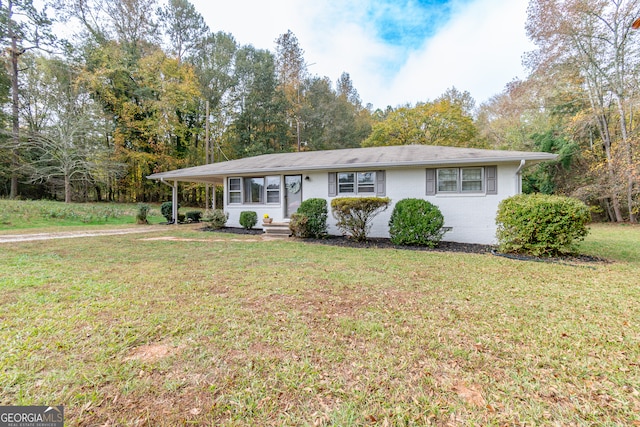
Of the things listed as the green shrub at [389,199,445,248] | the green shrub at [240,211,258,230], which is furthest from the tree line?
the green shrub at [389,199,445,248]

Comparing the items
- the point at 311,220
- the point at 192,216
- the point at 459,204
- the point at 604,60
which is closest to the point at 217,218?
the point at 192,216

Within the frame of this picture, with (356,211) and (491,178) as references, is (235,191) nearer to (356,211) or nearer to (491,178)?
(356,211)

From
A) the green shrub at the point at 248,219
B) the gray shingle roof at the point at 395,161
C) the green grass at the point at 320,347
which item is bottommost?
the green grass at the point at 320,347

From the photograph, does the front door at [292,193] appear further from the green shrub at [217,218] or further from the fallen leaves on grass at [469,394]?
the fallen leaves on grass at [469,394]

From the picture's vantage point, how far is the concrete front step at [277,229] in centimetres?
966

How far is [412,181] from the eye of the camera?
8.51 meters

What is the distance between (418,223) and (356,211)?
1.69 m

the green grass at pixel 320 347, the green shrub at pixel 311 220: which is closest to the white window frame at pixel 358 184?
the green shrub at pixel 311 220

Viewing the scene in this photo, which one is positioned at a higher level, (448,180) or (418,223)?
(448,180)

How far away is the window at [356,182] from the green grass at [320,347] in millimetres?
4894

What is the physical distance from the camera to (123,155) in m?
20.0

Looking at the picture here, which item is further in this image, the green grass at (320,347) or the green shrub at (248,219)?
the green shrub at (248,219)

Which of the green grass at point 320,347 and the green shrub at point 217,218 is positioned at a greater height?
the green shrub at point 217,218

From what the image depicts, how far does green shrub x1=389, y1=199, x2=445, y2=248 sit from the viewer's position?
7164 millimetres
